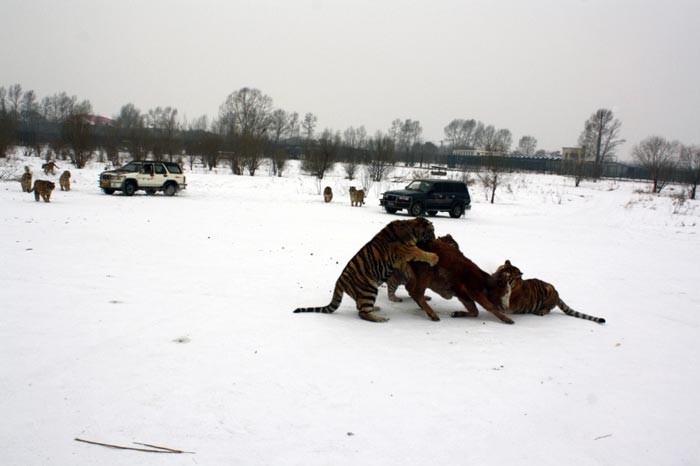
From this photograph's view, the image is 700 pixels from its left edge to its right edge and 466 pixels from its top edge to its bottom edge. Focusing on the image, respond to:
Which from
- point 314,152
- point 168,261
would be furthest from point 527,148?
point 168,261

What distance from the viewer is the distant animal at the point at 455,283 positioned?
6578mm

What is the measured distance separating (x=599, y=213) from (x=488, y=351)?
2970 cm

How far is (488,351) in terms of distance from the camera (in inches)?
217

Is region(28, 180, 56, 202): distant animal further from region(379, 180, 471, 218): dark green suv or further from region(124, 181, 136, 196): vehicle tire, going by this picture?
region(379, 180, 471, 218): dark green suv

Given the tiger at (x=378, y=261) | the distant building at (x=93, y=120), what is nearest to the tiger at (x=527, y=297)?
the tiger at (x=378, y=261)

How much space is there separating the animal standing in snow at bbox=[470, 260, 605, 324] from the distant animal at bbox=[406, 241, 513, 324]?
0.49 ft

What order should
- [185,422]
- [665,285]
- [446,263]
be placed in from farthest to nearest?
[665,285]
[446,263]
[185,422]

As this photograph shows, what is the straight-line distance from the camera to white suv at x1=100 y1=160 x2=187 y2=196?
2436 cm

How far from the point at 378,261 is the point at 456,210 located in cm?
1877

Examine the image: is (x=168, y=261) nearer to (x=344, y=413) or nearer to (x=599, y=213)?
(x=344, y=413)

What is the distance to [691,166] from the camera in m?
53.5

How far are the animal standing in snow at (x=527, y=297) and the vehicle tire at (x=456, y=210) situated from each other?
1698 cm

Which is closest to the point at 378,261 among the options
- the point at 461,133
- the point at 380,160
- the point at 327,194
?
the point at 327,194

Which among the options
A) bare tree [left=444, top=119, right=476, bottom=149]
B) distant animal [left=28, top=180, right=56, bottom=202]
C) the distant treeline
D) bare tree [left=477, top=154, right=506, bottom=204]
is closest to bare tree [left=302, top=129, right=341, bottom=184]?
the distant treeline
